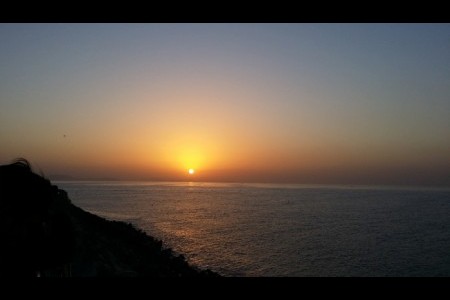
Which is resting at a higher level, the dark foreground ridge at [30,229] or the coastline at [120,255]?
the dark foreground ridge at [30,229]

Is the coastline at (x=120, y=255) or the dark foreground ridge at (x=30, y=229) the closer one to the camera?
the dark foreground ridge at (x=30, y=229)

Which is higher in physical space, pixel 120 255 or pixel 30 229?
pixel 30 229

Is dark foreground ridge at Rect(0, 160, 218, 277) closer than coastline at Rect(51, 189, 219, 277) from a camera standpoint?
Yes

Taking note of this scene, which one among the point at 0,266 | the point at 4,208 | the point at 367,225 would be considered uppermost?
the point at 4,208

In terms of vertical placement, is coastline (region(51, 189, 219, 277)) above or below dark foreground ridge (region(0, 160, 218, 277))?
below

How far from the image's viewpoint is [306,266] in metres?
31.8

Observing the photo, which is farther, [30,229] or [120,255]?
[120,255]

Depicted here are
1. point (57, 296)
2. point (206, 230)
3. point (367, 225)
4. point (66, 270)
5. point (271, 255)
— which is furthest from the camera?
point (367, 225)
